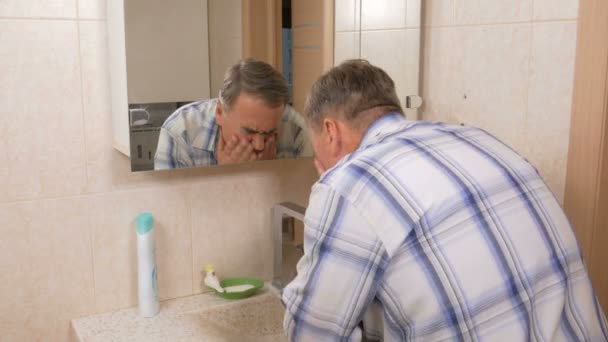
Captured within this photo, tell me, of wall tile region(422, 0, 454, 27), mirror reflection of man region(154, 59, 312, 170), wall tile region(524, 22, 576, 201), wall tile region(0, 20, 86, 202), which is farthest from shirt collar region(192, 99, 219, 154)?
wall tile region(524, 22, 576, 201)

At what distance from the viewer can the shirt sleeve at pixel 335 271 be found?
96 centimetres

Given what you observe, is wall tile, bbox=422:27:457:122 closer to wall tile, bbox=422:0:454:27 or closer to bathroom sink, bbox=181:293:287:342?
wall tile, bbox=422:0:454:27

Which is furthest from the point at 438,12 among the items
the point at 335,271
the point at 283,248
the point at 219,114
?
the point at 335,271

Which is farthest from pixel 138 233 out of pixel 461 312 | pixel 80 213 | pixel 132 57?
pixel 461 312

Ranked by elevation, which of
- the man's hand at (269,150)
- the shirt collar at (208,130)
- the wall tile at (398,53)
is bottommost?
the man's hand at (269,150)

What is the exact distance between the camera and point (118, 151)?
4.71 ft

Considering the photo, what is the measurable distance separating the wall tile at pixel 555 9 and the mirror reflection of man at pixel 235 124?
0.58 metres

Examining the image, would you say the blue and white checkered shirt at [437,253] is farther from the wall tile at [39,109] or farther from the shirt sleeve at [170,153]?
the wall tile at [39,109]

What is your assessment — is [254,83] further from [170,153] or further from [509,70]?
[509,70]

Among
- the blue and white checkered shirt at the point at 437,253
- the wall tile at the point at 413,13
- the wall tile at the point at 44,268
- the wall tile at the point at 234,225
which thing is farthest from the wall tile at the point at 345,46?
the wall tile at the point at 44,268

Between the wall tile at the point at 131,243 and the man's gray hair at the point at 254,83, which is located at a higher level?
the man's gray hair at the point at 254,83

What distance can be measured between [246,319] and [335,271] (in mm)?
667

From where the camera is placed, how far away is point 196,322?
149 centimetres

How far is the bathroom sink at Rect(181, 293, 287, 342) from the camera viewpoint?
59.7 inches
